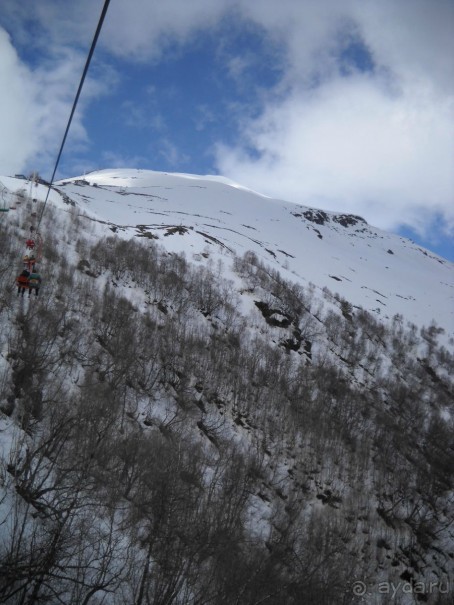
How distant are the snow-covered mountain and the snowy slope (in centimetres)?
31

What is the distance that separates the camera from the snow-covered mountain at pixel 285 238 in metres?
62.2

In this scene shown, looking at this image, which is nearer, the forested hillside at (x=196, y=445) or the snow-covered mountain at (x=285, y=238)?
the forested hillside at (x=196, y=445)

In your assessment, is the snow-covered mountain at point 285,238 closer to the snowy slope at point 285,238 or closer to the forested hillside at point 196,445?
the snowy slope at point 285,238

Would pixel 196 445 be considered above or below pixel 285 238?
below

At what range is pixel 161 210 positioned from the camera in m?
83.2

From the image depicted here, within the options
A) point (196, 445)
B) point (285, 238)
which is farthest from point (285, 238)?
point (196, 445)

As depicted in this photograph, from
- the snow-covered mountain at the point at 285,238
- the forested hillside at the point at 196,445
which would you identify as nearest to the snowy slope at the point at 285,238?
the snow-covered mountain at the point at 285,238

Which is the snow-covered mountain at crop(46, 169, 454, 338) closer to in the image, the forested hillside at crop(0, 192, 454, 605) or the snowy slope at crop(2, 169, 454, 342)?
the snowy slope at crop(2, 169, 454, 342)

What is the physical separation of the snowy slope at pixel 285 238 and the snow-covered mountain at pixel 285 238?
313 millimetres

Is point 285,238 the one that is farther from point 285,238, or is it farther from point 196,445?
point 196,445

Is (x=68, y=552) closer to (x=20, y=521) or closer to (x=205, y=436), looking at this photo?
(x=20, y=521)

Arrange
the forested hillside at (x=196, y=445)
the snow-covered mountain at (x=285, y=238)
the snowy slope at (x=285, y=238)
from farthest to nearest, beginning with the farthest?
the snow-covered mountain at (x=285, y=238), the snowy slope at (x=285, y=238), the forested hillside at (x=196, y=445)

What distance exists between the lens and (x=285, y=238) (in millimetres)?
92500

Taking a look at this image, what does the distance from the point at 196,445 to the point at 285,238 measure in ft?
265
